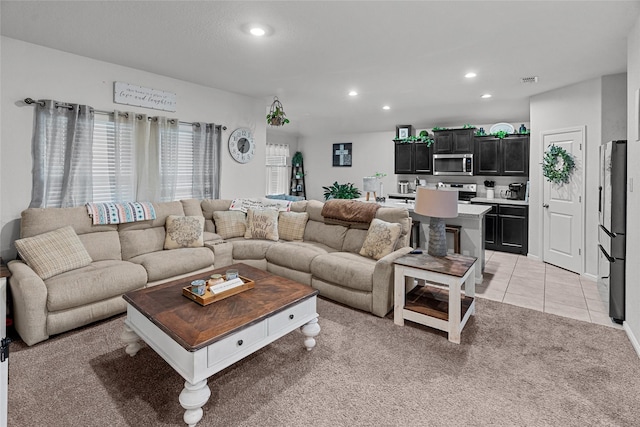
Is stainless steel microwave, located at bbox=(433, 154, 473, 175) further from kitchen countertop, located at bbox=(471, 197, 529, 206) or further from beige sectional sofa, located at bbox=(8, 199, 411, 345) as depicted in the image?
beige sectional sofa, located at bbox=(8, 199, 411, 345)

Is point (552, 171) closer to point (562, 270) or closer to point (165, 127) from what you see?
point (562, 270)

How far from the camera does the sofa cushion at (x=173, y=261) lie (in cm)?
334

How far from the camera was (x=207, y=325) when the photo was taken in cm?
199

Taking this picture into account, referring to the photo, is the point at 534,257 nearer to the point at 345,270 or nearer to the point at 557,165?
the point at 557,165

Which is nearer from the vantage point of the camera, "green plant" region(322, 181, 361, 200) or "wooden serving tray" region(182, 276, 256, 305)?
"wooden serving tray" region(182, 276, 256, 305)

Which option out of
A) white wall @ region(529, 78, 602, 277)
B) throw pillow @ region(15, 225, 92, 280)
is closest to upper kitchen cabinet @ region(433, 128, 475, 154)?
white wall @ region(529, 78, 602, 277)

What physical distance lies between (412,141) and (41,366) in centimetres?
648

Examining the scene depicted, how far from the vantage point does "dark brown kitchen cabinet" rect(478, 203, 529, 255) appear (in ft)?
18.0

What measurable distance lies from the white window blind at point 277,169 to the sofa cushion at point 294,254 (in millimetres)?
4509

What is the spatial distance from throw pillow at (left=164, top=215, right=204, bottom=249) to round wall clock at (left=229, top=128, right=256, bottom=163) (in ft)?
5.19

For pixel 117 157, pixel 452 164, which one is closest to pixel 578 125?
pixel 452 164

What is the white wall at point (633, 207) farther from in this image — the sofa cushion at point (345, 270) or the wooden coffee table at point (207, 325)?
the wooden coffee table at point (207, 325)

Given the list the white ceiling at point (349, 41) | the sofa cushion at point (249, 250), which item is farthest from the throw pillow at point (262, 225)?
the white ceiling at point (349, 41)

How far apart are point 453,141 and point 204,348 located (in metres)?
5.81
